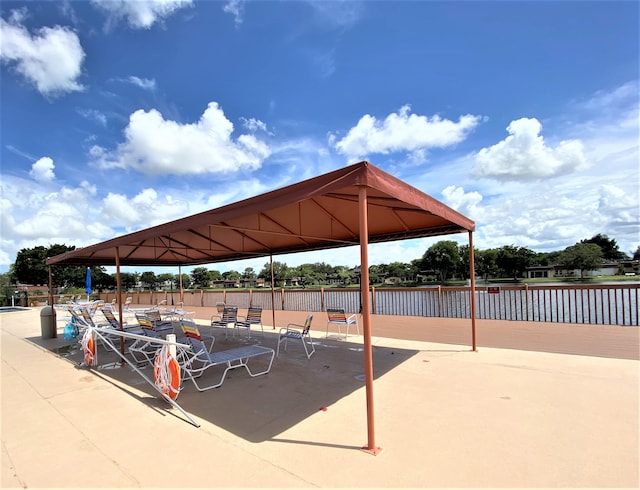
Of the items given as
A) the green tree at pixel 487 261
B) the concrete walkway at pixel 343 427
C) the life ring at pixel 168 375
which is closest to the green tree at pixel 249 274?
the green tree at pixel 487 261

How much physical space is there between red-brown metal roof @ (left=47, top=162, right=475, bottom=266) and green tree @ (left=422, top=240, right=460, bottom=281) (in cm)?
4866

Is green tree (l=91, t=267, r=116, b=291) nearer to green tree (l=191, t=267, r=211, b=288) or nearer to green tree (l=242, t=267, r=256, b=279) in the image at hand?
green tree (l=191, t=267, r=211, b=288)

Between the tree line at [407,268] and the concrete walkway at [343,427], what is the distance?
2988cm

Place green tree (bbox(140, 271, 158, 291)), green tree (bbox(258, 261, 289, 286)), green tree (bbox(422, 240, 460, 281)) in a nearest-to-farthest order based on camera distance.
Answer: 1. green tree (bbox(422, 240, 460, 281))
2. green tree (bbox(140, 271, 158, 291))
3. green tree (bbox(258, 261, 289, 286))

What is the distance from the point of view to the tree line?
37.7 m

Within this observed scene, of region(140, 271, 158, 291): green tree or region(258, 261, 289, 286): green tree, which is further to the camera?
region(258, 261, 289, 286): green tree

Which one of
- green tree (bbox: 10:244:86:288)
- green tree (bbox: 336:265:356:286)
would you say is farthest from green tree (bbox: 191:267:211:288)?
green tree (bbox: 10:244:86:288)

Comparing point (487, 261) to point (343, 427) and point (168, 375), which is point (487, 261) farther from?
point (168, 375)

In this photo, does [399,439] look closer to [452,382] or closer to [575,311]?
[452,382]

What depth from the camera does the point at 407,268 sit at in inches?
2793

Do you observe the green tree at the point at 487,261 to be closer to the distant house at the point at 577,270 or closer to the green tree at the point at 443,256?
the green tree at the point at 443,256

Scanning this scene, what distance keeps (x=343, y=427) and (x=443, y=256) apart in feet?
180

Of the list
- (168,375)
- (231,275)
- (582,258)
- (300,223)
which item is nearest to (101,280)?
(231,275)

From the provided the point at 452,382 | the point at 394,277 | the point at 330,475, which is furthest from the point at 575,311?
the point at 394,277
